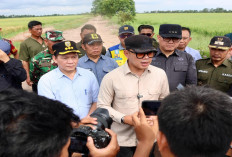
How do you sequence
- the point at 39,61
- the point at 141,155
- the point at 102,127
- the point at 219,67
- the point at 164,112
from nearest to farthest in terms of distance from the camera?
the point at 164,112 → the point at 141,155 → the point at 102,127 → the point at 219,67 → the point at 39,61

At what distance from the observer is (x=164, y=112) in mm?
1086

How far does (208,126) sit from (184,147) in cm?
15

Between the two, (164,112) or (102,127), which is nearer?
(164,112)

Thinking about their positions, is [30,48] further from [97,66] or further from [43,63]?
[97,66]

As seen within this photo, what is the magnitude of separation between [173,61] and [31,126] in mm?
2582

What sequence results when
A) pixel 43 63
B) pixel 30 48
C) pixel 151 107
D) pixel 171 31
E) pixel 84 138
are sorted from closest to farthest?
pixel 84 138
pixel 151 107
pixel 171 31
pixel 43 63
pixel 30 48

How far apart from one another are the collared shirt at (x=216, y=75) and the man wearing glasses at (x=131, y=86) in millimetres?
1338

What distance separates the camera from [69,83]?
2.71 metres

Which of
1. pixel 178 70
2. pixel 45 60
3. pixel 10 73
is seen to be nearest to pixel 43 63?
pixel 45 60

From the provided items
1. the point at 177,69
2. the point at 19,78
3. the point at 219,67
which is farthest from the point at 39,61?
the point at 219,67

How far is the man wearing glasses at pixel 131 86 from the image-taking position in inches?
89.7

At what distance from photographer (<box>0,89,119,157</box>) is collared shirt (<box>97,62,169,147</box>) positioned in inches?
48.9

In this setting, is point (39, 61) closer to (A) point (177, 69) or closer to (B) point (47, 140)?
(A) point (177, 69)

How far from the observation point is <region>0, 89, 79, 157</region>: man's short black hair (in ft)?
2.87
